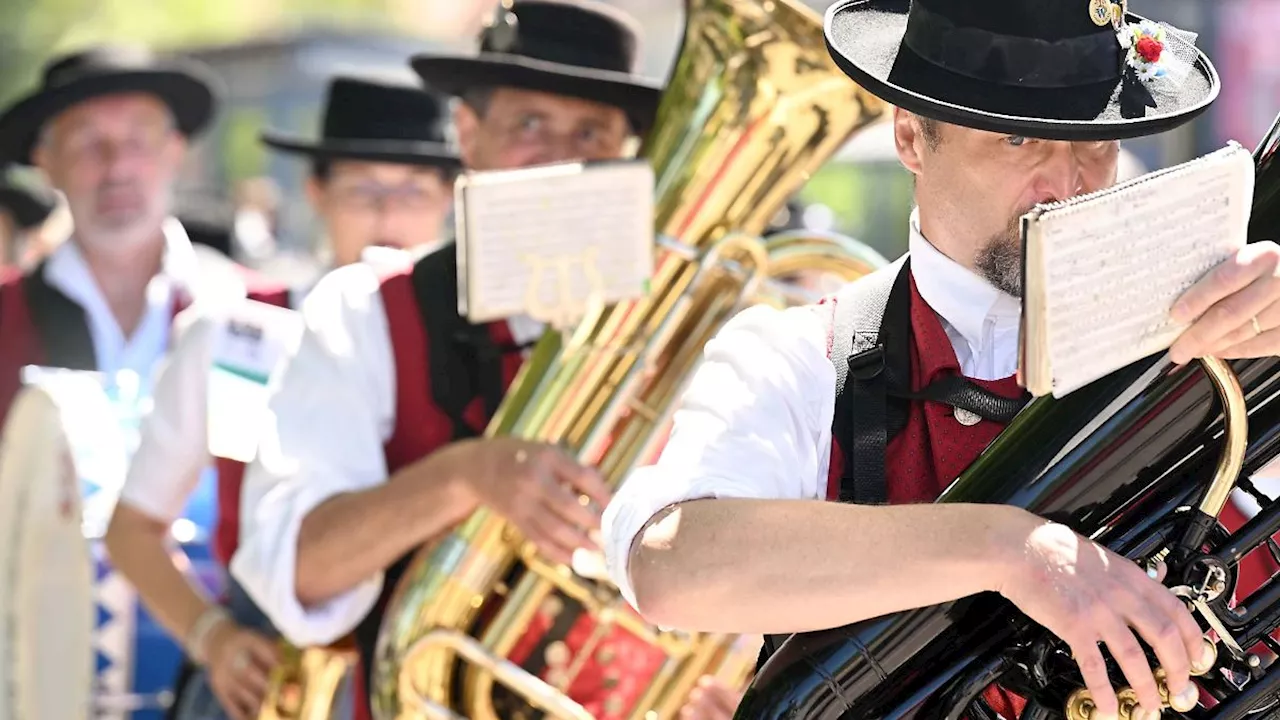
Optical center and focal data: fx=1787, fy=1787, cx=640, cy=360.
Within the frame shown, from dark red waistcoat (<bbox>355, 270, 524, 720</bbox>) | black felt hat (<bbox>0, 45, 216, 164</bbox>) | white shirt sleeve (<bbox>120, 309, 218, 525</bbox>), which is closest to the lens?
dark red waistcoat (<bbox>355, 270, 524, 720</bbox>)

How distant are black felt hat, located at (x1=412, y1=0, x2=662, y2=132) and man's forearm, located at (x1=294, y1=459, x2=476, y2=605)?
3.11 feet

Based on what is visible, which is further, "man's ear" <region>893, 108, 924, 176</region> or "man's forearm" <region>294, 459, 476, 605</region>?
"man's forearm" <region>294, 459, 476, 605</region>

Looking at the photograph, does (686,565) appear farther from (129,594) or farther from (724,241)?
(129,594)

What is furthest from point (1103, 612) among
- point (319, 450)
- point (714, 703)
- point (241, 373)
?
point (241, 373)

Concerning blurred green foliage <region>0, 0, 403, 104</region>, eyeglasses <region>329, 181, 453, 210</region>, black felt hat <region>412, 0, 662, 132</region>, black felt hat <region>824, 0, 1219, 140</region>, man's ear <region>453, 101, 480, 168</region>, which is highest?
black felt hat <region>824, 0, 1219, 140</region>

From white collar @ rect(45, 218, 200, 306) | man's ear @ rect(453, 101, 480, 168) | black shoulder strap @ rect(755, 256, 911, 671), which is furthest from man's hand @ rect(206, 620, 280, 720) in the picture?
black shoulder strap @ rect(755, 256, 911, 671)

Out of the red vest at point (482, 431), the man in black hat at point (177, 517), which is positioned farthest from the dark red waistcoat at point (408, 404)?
the man in black hat at point (177, 517)

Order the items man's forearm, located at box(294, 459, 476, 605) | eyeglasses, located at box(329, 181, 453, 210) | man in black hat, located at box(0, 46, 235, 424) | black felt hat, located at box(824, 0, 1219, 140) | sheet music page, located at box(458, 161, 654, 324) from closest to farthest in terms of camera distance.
Result: black felt hat, located at box(824, 0, 1219, 140) < sheet music page, located at box(458, 161, 654, 324) < man's forearm, located at box(294, 459, 476, 605) < eyeglasses, located at box(329, 181, 453, 210) < man in black hat, located at box(0, 46, 235, 424)

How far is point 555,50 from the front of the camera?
3.67 m

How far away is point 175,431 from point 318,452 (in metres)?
0.76

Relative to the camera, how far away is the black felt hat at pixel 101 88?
5203 mm

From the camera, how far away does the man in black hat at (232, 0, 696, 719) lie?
288 cm

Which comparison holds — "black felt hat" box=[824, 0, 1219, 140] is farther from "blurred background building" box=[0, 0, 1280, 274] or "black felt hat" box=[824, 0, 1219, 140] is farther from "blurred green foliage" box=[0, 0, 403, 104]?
"blurred green foliage" box=[0, 0, 403, 104]

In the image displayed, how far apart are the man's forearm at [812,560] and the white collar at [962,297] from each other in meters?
0.32
